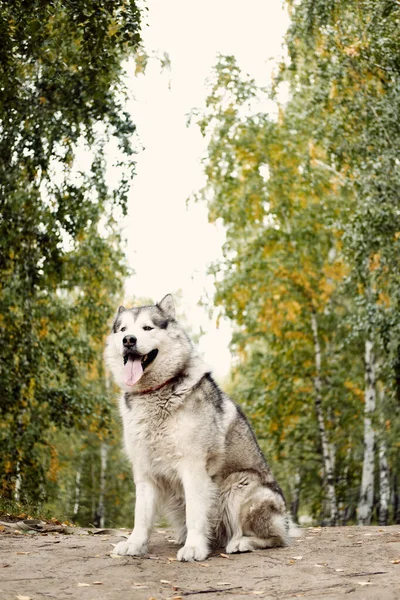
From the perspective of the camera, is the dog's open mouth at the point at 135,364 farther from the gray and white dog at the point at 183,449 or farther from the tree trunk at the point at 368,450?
the tree trunk at the point at 368,450

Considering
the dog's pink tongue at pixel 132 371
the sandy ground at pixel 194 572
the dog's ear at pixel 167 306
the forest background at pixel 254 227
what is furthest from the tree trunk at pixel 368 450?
the dog's pink tongue at pixel 132 371

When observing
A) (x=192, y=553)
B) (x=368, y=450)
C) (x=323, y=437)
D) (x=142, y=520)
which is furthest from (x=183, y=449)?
(x=323, y=437)

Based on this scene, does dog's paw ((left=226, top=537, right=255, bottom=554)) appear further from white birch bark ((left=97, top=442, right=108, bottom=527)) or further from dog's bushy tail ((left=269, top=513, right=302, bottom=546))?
white birch bark ((left=97, top=442, right=108, bottom=527))

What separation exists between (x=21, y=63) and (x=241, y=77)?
8.19 metres

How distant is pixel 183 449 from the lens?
5.93 m

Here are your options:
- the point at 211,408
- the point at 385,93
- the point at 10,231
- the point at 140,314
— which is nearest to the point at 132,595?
the point at 211,408

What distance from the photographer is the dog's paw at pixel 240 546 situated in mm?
6086

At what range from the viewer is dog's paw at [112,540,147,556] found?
19.2 ft

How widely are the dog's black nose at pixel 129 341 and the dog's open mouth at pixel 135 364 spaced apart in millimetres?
109

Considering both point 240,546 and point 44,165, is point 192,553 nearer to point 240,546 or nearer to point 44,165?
point 240,546

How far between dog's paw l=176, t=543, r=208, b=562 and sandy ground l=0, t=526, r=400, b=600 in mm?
66

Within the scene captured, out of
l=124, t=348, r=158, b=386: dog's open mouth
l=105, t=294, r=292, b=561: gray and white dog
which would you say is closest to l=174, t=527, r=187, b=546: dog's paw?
l=105, t=294, r=292, b=561: gray and white dog

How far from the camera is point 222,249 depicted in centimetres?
1777

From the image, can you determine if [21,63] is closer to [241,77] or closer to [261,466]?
[261,466]
